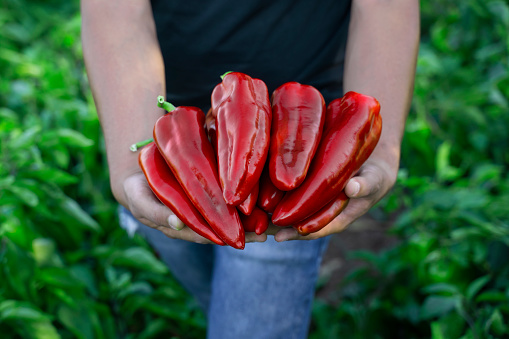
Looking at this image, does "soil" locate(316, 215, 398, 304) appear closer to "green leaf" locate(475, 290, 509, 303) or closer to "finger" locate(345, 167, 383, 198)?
"green leaf" locate(475, 290, 509, 303)

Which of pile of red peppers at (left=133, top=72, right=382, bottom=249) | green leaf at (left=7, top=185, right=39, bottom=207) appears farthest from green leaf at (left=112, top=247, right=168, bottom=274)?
Answer: pile of red peppers at (left=133, top=72, right=382, bottom=249)

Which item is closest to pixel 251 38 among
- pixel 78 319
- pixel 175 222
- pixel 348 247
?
pixel 175 222

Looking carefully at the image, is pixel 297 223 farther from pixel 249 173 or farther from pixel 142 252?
pixel 142 252

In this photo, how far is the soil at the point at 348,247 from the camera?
136 inches

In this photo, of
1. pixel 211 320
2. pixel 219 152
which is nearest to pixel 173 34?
pixel 219 152

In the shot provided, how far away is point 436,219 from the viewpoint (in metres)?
2.77

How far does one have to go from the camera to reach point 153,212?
143 cm

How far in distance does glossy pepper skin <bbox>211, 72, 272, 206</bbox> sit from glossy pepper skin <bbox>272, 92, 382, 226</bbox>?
13 cm

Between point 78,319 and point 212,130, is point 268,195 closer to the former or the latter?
point 212,130

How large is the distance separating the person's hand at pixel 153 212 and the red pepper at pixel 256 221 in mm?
33

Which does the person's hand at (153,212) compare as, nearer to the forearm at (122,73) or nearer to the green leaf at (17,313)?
the forearm at (122,73)

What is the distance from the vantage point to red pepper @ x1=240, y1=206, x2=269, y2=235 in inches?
53.8

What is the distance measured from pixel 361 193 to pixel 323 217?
0.41 feet

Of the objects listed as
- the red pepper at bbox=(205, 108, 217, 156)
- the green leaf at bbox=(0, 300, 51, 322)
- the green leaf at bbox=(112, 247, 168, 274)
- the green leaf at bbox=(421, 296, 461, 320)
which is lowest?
the green leaf at bbox=(421, 296, 461, 320)
